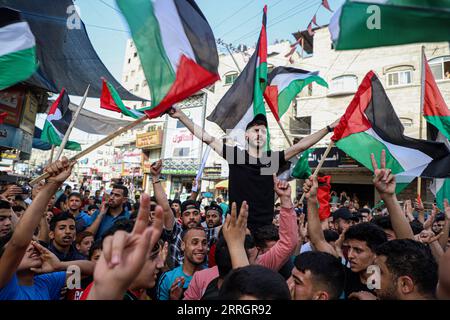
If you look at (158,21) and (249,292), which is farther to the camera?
(158,21)

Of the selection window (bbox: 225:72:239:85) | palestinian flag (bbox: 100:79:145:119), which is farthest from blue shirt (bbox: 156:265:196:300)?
window (bbox: 225:72:239:85)

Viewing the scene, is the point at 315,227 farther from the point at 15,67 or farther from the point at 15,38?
the point at 15,38

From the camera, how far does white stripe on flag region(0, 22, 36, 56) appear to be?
3.41 m

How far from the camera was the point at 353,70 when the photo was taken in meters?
17.2

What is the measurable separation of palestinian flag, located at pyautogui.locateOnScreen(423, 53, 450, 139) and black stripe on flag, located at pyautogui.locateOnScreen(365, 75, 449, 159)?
1.67 ft

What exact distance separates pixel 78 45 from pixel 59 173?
5.45 m

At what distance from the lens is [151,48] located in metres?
3.05

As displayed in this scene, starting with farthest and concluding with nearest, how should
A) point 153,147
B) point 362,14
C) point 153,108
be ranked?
point 153,147 → point 153,108 → point 362,14

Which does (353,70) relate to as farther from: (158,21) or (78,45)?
(158,21)

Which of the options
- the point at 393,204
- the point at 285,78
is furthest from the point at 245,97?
the point at 393,204

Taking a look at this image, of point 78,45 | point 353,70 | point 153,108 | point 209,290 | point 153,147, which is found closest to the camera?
point 209,290

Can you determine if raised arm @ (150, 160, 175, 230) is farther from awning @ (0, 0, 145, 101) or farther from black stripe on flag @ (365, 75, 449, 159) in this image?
black stripe on flag @ (365, 75, 449, 159)

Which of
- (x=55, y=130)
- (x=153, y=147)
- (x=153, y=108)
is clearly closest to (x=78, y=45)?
(x=55, y=130)
